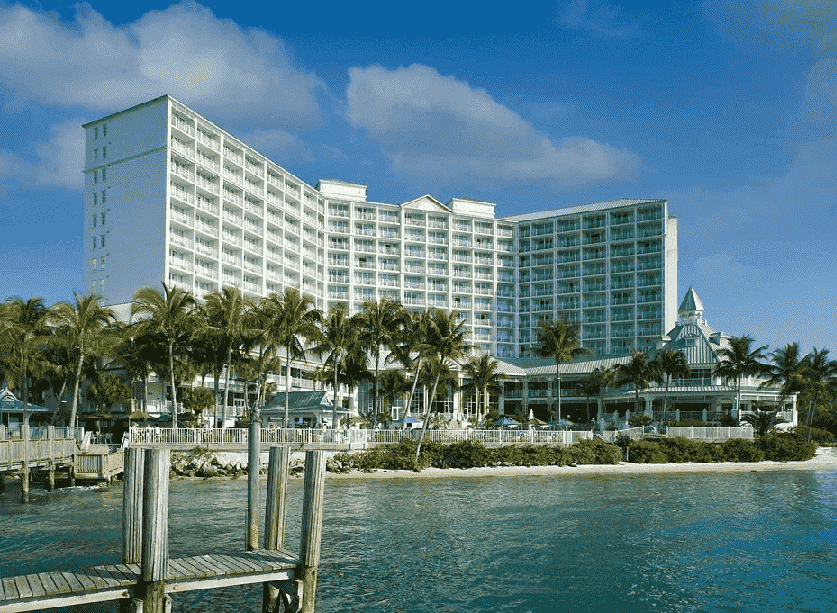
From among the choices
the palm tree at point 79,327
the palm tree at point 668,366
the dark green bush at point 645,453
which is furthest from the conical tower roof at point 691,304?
the palm tree at point 79,327

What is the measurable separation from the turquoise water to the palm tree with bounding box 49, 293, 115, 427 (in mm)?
16332

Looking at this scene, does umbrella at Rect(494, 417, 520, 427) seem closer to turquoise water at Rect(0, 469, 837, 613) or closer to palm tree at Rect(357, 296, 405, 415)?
palm tree at Rect(357, 296, 405, 415)

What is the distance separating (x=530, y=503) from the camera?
3866 cm

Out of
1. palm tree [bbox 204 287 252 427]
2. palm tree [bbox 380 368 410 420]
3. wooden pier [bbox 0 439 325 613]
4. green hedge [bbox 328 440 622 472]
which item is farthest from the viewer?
palm tree [bbox 380 368 410 420]

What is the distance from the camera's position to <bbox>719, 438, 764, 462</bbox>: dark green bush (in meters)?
63.9

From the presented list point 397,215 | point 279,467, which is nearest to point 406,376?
point 397,215

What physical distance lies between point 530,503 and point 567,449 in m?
20.6

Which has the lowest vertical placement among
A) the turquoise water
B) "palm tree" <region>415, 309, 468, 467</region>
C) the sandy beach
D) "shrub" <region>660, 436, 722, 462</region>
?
the sandy beach

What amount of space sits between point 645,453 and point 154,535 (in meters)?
53.1

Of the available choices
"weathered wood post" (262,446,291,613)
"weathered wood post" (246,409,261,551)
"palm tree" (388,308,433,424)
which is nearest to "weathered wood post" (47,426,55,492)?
"palm tree" (388,308,433,424)

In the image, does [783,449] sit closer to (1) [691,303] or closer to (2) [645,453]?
(2) [645,453]

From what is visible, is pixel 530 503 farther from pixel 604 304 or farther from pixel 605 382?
pixel 604 304

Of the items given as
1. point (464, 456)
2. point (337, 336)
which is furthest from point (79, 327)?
point (464, 456)

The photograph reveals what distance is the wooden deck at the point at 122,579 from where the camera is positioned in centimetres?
1323
